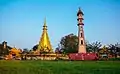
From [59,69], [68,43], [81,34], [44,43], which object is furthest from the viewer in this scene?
[68,43]

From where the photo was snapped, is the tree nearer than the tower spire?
No

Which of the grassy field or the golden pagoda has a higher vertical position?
the golden pagoda

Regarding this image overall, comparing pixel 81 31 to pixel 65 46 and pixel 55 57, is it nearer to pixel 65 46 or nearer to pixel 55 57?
pixel 55 57

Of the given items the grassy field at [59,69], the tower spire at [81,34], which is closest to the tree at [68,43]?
the tower spire at [81,34]

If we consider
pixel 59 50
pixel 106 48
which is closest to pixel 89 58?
pixel 106 48

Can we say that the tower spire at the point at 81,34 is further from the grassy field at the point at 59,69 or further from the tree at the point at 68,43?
the grassy field at the point at 59,69

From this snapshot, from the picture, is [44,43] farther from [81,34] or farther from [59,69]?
[59,69]

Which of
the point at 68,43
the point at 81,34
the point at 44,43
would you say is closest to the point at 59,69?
the point at 81,34

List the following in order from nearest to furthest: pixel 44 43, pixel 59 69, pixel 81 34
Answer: pixel 59 69 → pixel 81 34 → pixel 44 43

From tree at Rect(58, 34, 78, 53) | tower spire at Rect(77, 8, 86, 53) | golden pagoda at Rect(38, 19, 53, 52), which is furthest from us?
tree at Rect(58, 34, 78, 53)

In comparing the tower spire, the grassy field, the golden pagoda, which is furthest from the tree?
the grassy field

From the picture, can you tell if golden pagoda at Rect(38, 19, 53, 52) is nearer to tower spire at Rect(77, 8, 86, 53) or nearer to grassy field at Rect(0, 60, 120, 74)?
tower spire at Rect(77, 8, 86, 53)

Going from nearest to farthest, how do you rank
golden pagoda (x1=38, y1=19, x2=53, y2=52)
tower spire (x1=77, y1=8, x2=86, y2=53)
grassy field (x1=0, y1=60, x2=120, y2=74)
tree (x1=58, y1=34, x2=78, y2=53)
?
1. grassy field (x1=0, y1=60, x2=120, y2=74)
2. tower spire (x1=77, y1=8, x2=86, y2=53)
3. golden pagoda (x1=38, y1=19, x2=53, y2=52)
4. tree (x1=58, y1=34, x2=78, y2=53)

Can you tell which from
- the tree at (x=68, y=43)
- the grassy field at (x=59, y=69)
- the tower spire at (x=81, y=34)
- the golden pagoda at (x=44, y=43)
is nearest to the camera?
the grassy field at (x=59, y=69)
